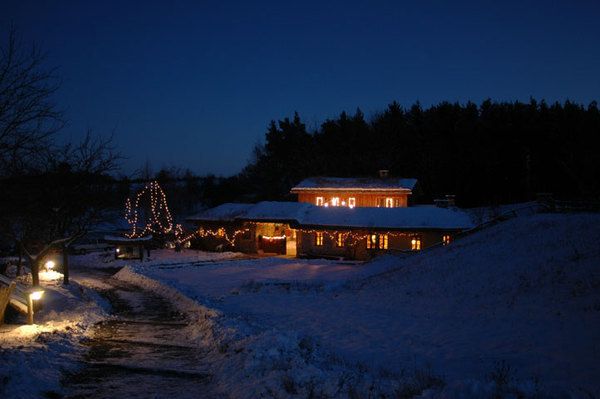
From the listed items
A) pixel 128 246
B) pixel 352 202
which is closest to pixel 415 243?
pixel 352 202

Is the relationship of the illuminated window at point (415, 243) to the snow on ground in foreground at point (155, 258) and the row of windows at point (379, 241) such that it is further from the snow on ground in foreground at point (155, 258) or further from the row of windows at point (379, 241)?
the snow on ground in foreground at point (155, 258)

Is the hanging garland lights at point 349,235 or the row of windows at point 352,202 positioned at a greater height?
the row of windows at point 352,202

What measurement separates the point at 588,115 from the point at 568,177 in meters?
9.46

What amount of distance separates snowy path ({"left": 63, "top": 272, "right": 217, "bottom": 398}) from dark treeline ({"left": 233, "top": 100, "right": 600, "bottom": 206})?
50.3 metres

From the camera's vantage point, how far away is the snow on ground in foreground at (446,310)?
1148 cm

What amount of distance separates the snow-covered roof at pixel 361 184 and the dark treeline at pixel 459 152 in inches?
450

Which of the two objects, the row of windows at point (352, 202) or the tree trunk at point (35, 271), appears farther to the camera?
the row of windows at point (352, 202)

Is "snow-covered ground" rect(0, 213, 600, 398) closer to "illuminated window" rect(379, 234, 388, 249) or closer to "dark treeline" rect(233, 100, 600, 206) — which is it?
"illuminated window" rect(379, 234, 388, 249)

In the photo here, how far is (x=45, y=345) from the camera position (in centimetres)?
1121

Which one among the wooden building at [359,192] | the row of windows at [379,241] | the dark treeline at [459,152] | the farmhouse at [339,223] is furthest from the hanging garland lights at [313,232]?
the dark treeline at [459,152]

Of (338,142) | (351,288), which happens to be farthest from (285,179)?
(351,288)

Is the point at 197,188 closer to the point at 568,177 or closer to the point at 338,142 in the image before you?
the point at 338,142

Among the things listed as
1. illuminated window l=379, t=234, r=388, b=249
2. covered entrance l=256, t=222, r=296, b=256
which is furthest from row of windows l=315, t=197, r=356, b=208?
illuminated window l=379, t=234, r=388, b=249

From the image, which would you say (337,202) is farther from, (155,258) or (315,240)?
(155,258)
